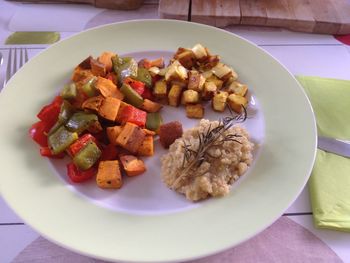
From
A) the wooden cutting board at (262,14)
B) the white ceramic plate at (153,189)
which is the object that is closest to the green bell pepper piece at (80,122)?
the white ceramic plate at (153,189)

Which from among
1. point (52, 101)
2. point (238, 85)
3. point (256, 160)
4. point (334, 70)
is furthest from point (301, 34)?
point (52, 101)

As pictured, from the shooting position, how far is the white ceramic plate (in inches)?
33.2

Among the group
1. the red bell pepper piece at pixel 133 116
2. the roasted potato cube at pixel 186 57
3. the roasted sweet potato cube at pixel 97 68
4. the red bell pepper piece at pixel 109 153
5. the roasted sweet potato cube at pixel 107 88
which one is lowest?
the red bell pepper piece at pixel 109 153

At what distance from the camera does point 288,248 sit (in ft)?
3.09

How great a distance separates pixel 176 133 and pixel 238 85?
12.4 inches

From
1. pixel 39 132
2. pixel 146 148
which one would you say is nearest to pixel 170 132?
pixel 146 148

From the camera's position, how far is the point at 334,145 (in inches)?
43.9

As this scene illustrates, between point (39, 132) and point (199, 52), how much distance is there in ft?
2.03

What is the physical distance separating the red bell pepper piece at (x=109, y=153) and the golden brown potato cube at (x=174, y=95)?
283mm

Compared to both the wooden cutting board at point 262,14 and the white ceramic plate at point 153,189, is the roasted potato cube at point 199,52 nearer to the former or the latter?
the white ceramic plate at point 153,189

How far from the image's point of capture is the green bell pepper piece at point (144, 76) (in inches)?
49.7

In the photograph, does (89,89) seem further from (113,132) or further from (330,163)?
(330,163)

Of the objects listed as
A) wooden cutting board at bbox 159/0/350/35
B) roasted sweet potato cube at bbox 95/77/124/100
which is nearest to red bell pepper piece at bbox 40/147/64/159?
roasted sweet potato cube at bbox 95/77/124/100

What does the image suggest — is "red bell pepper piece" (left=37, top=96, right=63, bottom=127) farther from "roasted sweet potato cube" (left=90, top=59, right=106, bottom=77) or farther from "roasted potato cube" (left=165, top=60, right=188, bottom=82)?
"roasted potato cube" (left=165, top=60, right=188, bottom=82)
